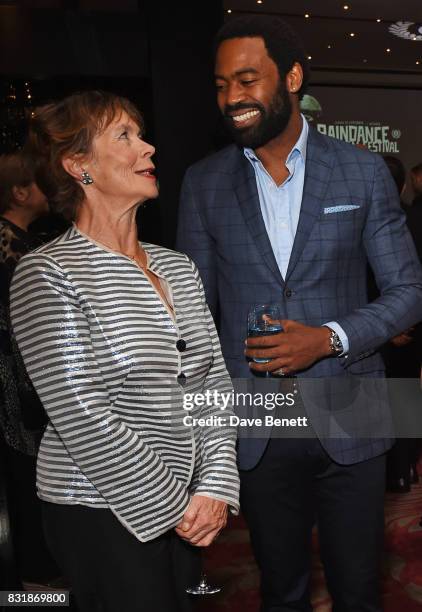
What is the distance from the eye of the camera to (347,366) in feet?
6.26

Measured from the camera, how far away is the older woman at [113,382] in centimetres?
148

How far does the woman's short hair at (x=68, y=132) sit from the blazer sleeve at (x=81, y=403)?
23 centimetres

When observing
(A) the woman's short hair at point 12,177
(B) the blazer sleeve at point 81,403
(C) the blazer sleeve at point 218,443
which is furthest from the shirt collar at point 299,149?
(A) the woman's short hair at point 12,177

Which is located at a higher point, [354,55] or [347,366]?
→ [354,55]

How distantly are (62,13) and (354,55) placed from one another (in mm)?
2570

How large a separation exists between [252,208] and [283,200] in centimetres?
8

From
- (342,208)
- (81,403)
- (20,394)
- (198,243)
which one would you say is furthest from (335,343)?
(20,394)

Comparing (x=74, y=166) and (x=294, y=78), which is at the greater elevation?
(x=294, y=78)

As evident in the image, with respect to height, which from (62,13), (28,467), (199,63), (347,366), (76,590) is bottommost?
(28,467)

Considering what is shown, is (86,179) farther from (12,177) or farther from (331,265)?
(12,177)

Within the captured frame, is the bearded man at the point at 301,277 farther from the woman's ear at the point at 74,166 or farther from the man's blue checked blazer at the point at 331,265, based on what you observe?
the woman's ear at the point at 74,166

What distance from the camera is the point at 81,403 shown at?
4.80 ft

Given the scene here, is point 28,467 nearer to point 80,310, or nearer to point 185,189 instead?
point 185,189

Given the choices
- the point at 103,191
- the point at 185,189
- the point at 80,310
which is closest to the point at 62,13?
the point at 185,189
